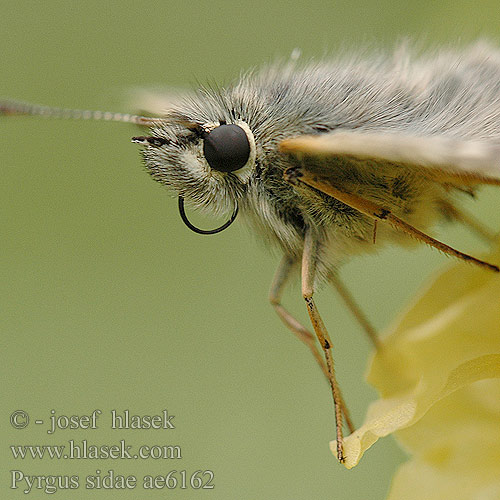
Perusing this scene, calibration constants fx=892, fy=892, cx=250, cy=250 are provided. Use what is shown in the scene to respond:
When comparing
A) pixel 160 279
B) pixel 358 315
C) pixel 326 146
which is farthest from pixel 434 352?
pixel 160 279

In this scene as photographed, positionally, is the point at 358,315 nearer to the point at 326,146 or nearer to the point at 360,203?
the point at 360,203

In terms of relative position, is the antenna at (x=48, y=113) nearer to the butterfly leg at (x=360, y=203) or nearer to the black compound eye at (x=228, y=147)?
the black compound eye at (x=228, y=147)

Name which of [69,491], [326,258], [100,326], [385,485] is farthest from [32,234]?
[326,258]

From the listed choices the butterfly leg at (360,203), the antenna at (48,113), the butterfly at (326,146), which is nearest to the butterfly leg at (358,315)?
the butterfly at (326,146)

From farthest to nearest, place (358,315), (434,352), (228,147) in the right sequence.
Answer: (358,315), (434,352), (228,147)

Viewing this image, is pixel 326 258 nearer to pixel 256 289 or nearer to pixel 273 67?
pixel 273 67
